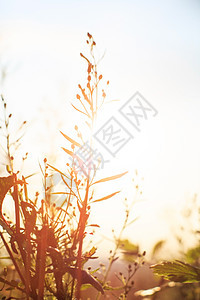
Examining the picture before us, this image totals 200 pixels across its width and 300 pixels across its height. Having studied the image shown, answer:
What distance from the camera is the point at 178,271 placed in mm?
708

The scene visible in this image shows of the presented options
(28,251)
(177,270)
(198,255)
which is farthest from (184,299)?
(28,251)

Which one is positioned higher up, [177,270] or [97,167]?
[97,167]

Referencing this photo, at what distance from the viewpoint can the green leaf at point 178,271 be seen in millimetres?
703

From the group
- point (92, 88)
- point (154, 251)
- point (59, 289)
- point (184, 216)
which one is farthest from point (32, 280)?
point (184, 216)

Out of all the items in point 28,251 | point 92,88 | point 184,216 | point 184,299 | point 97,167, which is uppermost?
point 92,88

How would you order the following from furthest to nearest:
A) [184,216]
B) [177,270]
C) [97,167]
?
[184,216], [177,270], [97,167]

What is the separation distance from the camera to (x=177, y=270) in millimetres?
708

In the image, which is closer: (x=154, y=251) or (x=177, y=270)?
(x=177, y=270)

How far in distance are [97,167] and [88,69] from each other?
178mm

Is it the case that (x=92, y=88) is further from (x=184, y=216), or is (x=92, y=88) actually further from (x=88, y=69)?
(x=184, y=216)

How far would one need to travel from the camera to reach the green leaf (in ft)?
2.31

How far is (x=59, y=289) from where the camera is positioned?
1.66 ft

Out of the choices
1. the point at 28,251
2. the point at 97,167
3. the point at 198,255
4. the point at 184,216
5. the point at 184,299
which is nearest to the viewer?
the point at 28,251

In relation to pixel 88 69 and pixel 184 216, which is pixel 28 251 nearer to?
pixel 88 69
